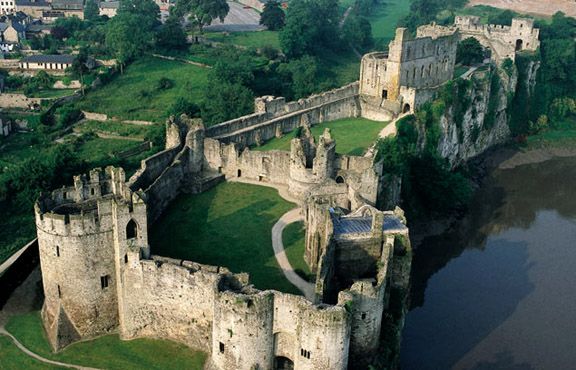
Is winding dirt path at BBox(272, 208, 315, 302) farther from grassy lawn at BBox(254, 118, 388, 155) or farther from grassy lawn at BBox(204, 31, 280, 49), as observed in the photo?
grassy lawn at BBox(204, 31, 280, 49)

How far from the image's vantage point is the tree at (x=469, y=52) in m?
81.1

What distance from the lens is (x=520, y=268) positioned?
168 feet

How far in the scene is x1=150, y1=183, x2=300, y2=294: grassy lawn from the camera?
38188mm

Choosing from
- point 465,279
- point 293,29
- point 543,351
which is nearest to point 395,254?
point 543,351

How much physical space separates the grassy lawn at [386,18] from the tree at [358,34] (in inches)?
95.0

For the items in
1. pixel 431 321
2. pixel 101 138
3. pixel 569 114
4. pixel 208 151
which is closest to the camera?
pixel 431 321

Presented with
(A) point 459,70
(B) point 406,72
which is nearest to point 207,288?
(B) point 406,72

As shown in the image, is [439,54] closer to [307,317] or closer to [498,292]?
[498,292]

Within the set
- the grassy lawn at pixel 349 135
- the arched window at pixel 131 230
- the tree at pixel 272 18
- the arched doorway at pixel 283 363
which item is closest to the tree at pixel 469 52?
the grassy lawn at pixel 349 135

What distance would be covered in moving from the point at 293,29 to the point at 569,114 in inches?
1458

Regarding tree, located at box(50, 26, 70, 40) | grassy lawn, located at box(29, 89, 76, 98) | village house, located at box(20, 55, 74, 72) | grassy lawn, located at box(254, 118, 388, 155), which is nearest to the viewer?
grassy lawn, located at box(254, 118, 388, 155)

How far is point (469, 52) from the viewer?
8119 centimetres

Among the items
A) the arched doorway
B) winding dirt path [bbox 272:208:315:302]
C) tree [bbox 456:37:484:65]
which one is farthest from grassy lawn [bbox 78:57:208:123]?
the arched doorway

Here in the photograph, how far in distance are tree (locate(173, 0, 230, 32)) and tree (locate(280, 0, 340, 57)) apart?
32.1ft
